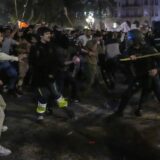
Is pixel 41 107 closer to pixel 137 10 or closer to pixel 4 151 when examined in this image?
pixel 4 151

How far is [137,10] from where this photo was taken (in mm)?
101938

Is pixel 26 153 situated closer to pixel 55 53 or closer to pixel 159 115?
pixel 55 53

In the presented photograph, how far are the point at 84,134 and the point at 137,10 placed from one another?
96.3 metres

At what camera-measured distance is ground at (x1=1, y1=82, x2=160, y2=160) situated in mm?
→ 6906

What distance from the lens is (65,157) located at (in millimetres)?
6777

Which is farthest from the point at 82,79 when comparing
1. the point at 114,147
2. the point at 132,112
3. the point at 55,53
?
the point at 114,147

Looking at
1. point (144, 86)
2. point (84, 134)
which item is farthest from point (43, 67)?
point (144, 86)

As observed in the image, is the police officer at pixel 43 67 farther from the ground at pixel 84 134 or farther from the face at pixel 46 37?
the ground at pixel 84 134

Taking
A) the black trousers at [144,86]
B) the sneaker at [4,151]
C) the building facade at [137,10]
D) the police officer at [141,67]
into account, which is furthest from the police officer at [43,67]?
the building facade at [137,10]

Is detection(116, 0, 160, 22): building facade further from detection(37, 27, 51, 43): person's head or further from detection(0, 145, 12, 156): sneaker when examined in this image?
detection(0, 145, 12, 156): sneaker

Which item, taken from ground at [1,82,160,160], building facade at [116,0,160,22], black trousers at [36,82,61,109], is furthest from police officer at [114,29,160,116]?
building facade at [116,0,160,22]

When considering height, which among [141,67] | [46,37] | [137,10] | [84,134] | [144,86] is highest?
[46,37]

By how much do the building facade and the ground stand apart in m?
93.3

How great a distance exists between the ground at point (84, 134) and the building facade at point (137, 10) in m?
93.3
